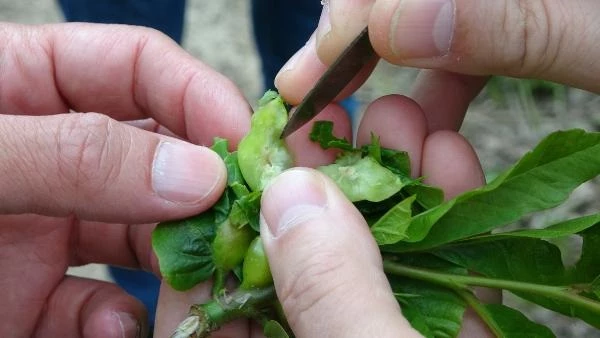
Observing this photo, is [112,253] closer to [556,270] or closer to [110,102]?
[110,102]

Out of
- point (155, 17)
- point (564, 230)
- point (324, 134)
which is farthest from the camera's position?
point (155, 17)

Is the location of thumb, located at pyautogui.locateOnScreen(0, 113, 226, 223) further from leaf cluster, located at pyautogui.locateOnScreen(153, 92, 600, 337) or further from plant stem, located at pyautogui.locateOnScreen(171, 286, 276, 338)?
plant stem, located at pyautogui.locateOnScreen(171, 286, 276, 338)

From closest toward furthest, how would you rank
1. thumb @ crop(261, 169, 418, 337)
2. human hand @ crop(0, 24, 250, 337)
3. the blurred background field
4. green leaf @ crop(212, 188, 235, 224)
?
thumb @ crop(261, 169, 418, 337), green leaf @ crop(212, 188, 235, 224), human hand @ crop(0, 24, 250, 337), the blurred background field

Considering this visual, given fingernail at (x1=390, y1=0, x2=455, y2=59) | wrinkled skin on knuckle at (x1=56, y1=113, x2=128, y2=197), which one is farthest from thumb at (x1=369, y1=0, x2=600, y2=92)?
wrinkled skin on knuckle at (x1=56, y1=113, x2=128, y2=197)

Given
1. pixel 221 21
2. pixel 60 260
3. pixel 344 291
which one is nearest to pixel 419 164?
pixel 344 291

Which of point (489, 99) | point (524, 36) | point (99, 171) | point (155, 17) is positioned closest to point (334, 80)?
point (524, 36)

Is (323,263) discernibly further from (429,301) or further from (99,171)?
(99,171)

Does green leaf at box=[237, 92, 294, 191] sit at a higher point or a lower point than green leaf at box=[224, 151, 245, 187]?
higher

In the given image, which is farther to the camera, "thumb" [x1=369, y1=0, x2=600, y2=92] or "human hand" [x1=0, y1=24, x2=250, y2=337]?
"human hand" [x1=0, y1=24, x2=250, y2=337]
